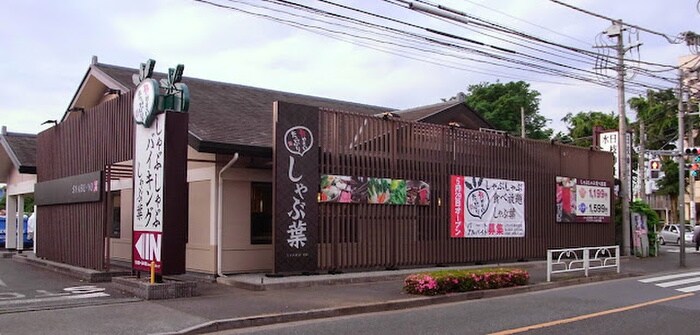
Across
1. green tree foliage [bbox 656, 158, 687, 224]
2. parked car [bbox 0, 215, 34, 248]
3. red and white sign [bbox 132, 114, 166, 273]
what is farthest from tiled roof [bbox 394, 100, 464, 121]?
green tree foliage [bbox 656, 158, 687, 224]

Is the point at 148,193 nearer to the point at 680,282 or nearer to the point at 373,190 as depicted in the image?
the point at 373,190

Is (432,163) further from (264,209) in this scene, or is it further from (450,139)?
(264,209)

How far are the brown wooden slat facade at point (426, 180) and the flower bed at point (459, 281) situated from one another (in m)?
3.06

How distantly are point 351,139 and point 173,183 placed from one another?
5422 mm

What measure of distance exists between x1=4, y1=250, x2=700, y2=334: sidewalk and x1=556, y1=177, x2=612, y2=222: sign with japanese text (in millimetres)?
4819

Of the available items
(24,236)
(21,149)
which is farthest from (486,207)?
(24,236)

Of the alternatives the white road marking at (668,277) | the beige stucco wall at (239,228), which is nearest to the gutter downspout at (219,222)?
the beige stucco wall at (239,228)

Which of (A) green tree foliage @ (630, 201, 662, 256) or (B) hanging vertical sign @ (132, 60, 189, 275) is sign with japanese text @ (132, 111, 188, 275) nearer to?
(B) hanging vertical sign @ (132, 60, 189, 275)

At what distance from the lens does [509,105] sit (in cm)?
4862

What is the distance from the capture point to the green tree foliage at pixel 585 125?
4869 centimetres

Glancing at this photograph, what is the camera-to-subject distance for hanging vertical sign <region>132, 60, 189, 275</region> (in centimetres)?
1198

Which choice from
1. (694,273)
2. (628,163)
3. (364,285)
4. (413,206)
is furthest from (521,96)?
(364,285)

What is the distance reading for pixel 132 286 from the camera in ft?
40.6

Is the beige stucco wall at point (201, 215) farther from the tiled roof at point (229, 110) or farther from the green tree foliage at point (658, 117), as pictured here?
the green tree foliage at point (658, 117)
